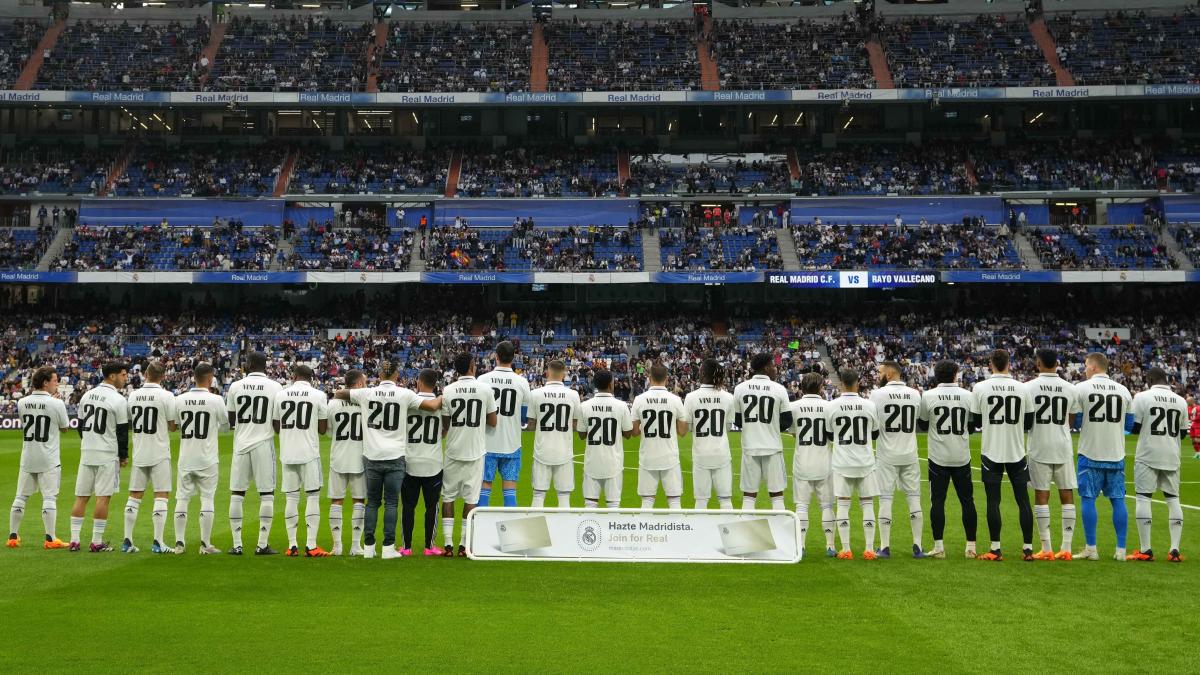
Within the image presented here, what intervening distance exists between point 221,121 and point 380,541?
5192cm

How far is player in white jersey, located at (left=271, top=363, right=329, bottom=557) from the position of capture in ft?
38.7

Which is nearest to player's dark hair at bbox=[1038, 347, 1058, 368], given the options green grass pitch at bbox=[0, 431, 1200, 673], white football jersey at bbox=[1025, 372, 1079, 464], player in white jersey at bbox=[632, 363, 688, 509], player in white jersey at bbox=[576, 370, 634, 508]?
white football jersey at bbox=[1025, 372, 1079, 464]

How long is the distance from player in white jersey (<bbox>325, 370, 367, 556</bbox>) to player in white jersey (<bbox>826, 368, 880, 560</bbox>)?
562 cm

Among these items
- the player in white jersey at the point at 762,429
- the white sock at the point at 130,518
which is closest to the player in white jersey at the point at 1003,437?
the player in white jersey at the point at 762,429

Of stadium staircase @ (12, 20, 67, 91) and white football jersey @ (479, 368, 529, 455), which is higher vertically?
stadium staircase @ (12, 20, 67, 91)

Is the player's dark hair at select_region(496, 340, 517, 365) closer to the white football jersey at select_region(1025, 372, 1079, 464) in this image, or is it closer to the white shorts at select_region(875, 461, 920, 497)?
the white shorts at select_region(875, 461, 920, 497)

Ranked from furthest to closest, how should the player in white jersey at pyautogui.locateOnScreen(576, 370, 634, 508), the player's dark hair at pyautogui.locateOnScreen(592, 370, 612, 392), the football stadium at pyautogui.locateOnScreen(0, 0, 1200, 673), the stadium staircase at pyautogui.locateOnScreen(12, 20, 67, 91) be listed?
the stadium staircase at pyautogui.locateOnScreen(12, 20, 67, 91)
the football stadium at pyautogui.locateOnScreen(0, 0, 1200, 673)
the player in white jersey at pyautogui.locateOnScreen(576, 370, 634, 508)
the player's dark hair at pyautogui.locateOnScreen(592, 370, 612, 392)

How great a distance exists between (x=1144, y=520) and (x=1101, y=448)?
3.17ft

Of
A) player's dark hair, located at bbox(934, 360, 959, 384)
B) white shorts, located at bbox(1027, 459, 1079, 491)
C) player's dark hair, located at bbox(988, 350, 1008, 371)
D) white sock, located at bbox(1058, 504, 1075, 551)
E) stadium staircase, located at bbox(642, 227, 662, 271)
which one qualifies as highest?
stadium staircase, located at bbox(642, 227, 662, 271)

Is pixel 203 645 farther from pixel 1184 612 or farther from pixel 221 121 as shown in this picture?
pixel 221 121

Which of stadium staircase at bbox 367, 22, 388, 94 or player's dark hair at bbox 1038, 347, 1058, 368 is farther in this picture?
stadium staircase at bbox 367, 22, 388, 94

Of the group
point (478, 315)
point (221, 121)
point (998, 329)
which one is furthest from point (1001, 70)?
point (221, 121)

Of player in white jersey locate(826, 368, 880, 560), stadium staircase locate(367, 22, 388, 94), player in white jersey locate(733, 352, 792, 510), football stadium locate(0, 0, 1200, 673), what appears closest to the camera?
player in white jersey locate(826, 368, 880, 560)

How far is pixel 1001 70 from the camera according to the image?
2211 inches
